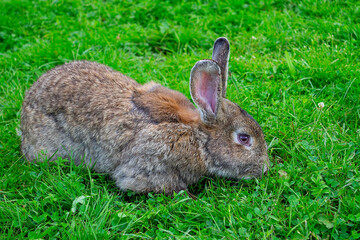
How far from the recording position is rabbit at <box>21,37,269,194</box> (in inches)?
161

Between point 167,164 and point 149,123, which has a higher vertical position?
point 149,123

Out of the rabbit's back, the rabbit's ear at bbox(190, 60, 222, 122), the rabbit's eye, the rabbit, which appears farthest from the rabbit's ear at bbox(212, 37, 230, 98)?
the rabbit's back

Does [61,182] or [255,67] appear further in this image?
→ [255,67]

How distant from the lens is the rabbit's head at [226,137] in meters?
4.08

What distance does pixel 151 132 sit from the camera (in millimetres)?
4109

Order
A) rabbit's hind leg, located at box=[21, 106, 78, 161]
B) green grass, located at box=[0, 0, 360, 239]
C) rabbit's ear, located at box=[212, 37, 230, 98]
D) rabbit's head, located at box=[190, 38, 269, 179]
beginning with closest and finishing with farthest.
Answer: green grass, located at box=[0, 0, 360, 239] < rabbit's head, located at box=[190, 38, 269, 179] < rabbit's ear, located at box=[212, 37, 230, 98] < rabbit's hind leg, located at box=[21, 106, 78, 161]

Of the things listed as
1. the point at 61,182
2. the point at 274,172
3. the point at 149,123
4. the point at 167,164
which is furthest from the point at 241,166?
the point at 61,182

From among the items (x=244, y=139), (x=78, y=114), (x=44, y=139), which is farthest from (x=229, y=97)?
(x=44, y=139)

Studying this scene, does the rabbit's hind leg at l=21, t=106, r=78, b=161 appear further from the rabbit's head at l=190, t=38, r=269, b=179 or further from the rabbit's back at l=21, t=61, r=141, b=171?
the rabbit's head at l=190, t=38, r=269, b=179

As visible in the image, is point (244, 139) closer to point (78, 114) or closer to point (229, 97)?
point (229, 97)

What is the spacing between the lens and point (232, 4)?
681 centimetres

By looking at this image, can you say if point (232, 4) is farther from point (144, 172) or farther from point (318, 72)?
point (144, 172)

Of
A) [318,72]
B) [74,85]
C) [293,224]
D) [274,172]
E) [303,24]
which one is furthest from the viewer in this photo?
[303,24]

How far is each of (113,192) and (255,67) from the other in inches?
99.4
